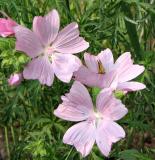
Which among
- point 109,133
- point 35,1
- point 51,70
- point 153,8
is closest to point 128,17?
point 153,8

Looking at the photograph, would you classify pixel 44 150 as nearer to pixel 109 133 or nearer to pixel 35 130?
pixel 35 130

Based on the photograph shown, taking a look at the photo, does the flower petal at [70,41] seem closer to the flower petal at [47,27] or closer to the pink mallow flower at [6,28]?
the flower petal at [47,27]

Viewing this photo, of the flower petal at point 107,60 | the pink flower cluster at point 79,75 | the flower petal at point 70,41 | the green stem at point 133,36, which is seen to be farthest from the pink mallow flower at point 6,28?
the green stem at point 133,36

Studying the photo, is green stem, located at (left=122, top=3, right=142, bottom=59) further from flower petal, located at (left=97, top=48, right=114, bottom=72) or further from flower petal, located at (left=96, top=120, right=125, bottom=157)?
flower petal, located at (left=96, top=120, right=125, bottom=157)

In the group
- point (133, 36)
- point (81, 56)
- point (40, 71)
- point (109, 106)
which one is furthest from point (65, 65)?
point (133, 36)

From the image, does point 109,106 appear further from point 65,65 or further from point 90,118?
point 65,65

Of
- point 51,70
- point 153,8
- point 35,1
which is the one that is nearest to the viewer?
point 51,70

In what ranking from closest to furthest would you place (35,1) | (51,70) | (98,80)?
(98,80) < (51,70) < (35,1)

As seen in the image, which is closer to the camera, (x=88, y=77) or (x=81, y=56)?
(x=88, y=77)
